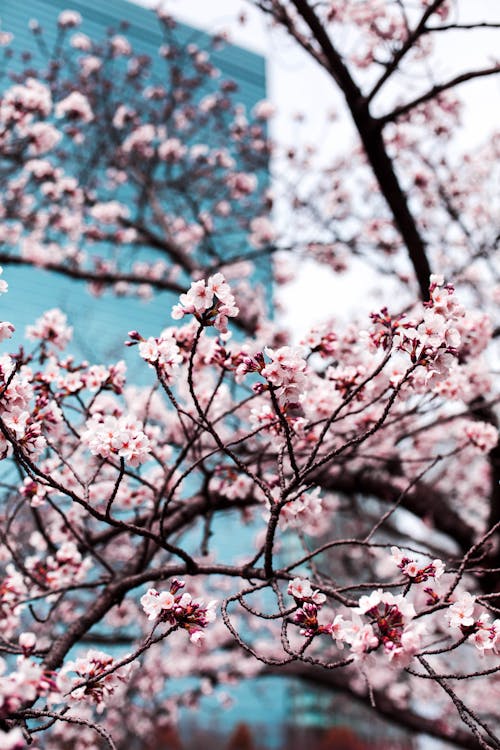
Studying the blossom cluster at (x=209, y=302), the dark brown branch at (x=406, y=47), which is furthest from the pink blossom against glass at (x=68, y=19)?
the blossom cluster at (x=209, y=302)

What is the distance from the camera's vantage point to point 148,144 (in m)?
6.25

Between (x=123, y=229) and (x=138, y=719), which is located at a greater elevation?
(x=123, y=229)

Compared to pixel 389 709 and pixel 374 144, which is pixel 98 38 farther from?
pixel 389 709

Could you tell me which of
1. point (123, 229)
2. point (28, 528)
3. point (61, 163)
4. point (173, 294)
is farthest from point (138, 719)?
point (61, 163)

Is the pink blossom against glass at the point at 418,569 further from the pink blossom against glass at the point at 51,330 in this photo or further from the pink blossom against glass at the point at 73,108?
the pink blossom against glass at the point at 73,108

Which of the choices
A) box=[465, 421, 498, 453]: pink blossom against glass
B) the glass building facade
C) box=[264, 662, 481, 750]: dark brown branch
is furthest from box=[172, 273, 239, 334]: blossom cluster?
box=[264, 662, 481, 750]: dark brown branch

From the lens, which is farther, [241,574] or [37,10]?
[37,10]

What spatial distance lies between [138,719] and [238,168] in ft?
21.4

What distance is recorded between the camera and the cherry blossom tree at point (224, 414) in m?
1.70

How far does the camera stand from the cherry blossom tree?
170cm

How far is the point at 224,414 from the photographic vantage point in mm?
2314

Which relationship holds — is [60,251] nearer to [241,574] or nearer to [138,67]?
[138,67]

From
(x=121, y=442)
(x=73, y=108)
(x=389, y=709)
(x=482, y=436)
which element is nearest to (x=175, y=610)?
(x=121, y=442)

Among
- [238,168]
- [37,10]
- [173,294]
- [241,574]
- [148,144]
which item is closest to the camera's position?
[241,574]
